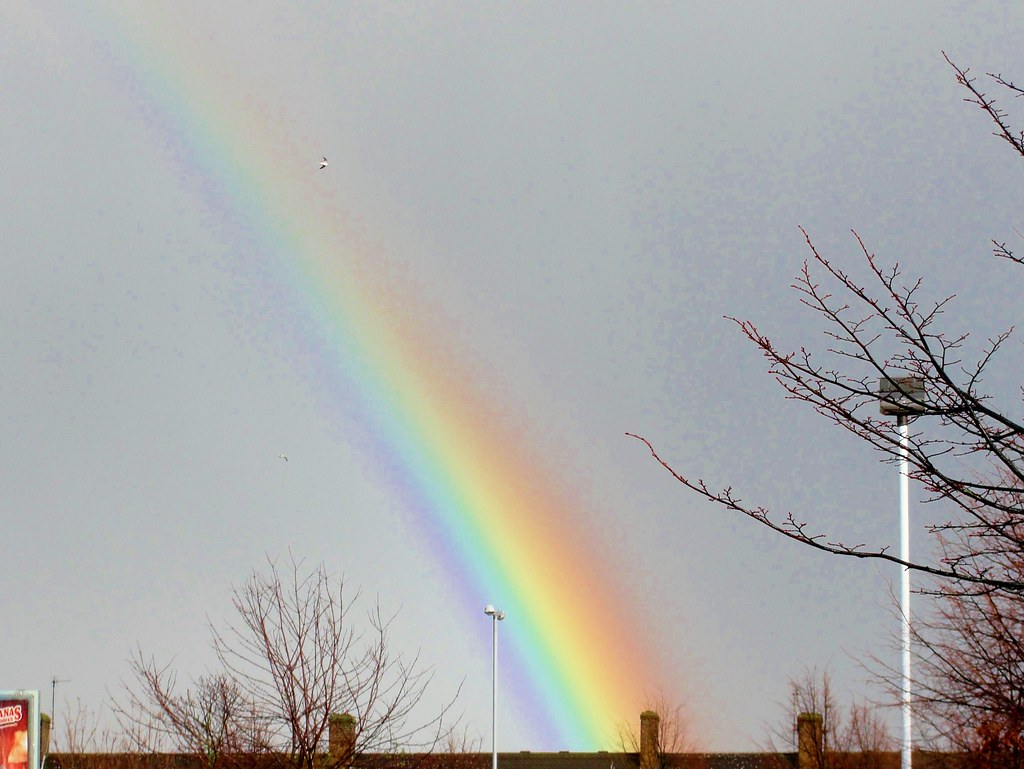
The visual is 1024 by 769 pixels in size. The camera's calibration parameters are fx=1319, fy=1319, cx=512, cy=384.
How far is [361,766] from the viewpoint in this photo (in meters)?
18.3

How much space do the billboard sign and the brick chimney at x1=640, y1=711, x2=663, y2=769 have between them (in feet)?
128

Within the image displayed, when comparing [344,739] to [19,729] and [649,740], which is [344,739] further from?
[649,740]

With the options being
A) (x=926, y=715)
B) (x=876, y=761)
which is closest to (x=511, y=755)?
(x=876, y=761)

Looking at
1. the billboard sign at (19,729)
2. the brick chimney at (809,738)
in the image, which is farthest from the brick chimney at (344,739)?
the brick chimney at (809,738)

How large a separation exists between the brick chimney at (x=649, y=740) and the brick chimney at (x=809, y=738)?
5816mm

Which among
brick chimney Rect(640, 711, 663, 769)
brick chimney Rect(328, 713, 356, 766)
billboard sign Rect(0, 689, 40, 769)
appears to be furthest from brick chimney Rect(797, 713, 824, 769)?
billboard sign Rect(0, 689, 40, 769)

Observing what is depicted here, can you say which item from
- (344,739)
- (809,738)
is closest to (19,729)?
(344,739)

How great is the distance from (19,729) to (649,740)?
39492 mm

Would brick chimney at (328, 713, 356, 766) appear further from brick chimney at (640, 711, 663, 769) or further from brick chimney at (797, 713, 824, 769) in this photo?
brick chimney at (640, 711, 663, 769)

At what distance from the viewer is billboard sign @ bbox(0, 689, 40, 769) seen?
14.8 meters

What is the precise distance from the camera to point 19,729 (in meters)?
14.9

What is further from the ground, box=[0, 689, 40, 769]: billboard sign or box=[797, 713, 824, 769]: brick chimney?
box=[0, 689, 40, 769]: billboard sign

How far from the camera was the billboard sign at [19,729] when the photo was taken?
14750mm

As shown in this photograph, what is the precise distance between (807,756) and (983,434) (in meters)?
41.7
